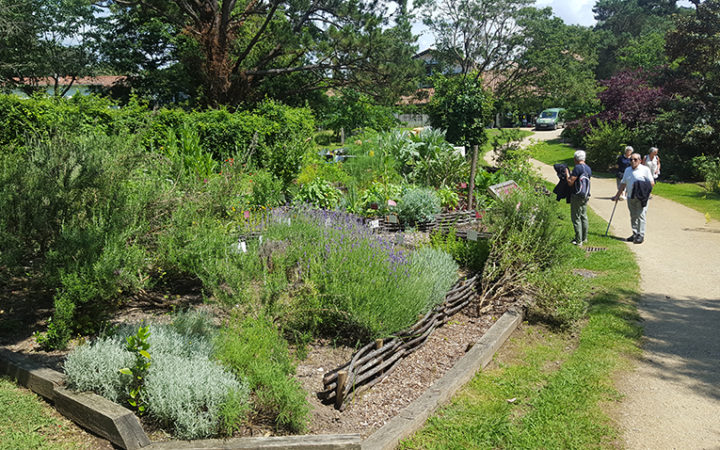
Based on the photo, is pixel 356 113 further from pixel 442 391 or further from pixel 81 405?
pixel 81 405

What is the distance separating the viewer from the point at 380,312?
4.50 meters

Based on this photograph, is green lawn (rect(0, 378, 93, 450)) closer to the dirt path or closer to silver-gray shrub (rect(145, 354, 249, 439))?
silver-gray shrub (rect(145, 354, 249, 439))

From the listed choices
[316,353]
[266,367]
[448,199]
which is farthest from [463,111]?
[266,367]

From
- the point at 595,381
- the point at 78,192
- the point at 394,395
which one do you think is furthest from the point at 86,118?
the point at 595,381

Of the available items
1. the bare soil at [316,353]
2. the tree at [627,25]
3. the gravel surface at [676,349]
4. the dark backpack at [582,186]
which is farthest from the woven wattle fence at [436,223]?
the tree at [627,25]

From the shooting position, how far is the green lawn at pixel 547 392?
365cm

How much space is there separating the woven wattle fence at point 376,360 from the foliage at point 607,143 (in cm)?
1826

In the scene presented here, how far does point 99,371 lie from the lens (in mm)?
3414

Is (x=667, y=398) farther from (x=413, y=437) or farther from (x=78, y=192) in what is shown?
(x=78, y=192)

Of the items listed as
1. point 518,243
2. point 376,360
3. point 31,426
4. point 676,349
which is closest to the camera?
point 31,426

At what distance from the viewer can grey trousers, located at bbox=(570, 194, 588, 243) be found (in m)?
9.35

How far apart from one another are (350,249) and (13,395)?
9.78 ft

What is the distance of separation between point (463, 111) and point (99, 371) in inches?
574

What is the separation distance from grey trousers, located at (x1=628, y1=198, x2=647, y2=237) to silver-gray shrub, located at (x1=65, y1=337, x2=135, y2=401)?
9.41 m
